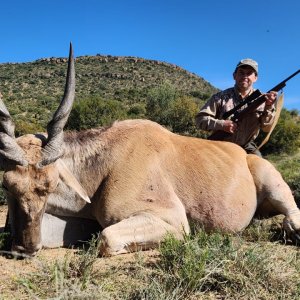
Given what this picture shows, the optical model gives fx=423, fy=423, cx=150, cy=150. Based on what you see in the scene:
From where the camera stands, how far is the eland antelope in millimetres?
4023

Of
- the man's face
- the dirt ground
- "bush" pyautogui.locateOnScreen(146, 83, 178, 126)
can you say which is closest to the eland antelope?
the dirt ground

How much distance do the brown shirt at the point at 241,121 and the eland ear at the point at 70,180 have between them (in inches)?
110

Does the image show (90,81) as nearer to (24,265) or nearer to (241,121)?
(241,121)

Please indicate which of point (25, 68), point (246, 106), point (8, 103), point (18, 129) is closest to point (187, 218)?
point (246, 106)

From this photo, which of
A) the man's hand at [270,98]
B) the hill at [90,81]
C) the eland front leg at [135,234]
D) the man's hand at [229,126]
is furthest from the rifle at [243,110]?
the hill at [90,81]

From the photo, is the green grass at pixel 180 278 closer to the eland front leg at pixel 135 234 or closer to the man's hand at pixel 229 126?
the eland front leg at pixel 135 234

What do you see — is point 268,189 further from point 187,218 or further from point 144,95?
point 144,95

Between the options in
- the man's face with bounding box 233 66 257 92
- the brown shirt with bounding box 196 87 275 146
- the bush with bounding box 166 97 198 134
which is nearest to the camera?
the brown shirt with bounding box 196 87 275 146

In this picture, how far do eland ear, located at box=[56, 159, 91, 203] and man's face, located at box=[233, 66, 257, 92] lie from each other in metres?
3.64

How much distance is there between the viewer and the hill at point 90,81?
43.1m

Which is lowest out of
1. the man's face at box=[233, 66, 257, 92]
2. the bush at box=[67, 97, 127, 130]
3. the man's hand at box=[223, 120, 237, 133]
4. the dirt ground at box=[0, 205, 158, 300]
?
the dirt ground at box=[0, 205, 158, 300]

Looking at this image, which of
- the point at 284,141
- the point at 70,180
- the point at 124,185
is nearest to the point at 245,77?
the point at 124,185

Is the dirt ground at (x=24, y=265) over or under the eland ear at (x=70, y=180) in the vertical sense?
under

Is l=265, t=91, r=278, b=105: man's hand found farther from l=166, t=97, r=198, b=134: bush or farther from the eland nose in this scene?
l=166, t=97, r=198, b=134: bush
